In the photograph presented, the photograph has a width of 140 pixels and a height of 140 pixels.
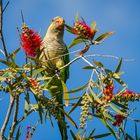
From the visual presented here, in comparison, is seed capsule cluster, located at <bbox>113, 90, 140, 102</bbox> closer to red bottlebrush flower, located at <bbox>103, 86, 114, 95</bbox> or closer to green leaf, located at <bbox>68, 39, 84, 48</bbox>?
red bottlebrush flower, located at <bbox>103, 86, 114, 95</bbox>

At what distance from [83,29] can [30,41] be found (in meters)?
0.38

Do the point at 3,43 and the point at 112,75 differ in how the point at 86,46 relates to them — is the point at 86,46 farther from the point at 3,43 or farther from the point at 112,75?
the point at 3,43

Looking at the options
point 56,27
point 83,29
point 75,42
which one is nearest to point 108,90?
point 83,29

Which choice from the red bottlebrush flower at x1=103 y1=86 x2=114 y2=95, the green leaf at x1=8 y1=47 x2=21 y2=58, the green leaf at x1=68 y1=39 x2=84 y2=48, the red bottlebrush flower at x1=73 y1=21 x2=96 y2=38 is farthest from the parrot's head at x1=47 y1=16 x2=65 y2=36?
the red bottlebrush flower at x1=103 y1=86 x2=114 y2=95

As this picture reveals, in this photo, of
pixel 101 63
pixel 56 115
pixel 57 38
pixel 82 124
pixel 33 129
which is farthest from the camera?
pixel 57 38

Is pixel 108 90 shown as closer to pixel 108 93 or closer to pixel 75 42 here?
pixel 108 93

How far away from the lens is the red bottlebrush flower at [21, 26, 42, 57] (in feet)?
8.54

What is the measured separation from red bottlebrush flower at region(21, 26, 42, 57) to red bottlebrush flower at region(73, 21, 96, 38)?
0.27m

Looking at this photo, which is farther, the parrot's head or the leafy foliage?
the parrot's head

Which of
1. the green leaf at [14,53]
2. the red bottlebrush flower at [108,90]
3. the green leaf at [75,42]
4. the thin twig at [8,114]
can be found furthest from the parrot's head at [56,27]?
the red bottlebrush flower at [108,90]

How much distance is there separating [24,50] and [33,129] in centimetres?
62

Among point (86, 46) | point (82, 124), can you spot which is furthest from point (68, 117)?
point (86, 46)

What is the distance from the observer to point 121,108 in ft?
8.52

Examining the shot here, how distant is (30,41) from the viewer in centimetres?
263
